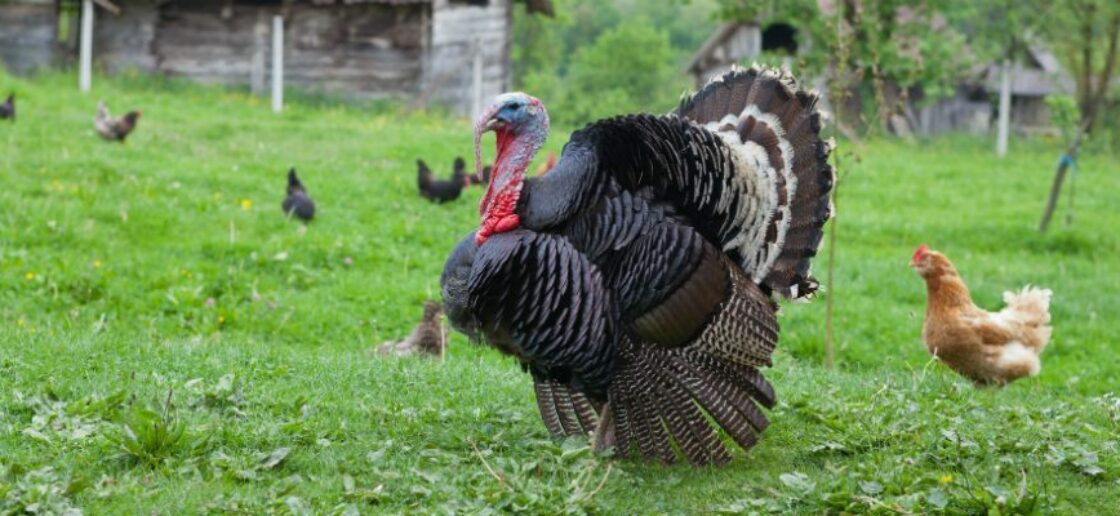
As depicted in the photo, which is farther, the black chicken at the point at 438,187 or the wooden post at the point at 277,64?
the wooden post at the point at 277,64

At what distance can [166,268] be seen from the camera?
1134cm

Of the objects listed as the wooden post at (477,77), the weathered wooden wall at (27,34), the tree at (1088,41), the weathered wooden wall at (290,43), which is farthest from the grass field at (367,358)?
the weathered wooden wall at (290,43)

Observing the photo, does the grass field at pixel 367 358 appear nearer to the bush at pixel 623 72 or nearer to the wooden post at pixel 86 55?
the wooden post at pixel 86 55

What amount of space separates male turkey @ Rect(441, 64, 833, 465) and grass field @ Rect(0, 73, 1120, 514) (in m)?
0.32

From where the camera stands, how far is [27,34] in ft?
86.3

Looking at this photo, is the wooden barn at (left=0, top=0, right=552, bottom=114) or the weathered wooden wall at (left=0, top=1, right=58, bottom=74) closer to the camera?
the weathered wooden wall at (left=0, top=1, right=58, bottom=74)

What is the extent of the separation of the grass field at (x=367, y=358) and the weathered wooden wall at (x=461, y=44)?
5982 millimetres

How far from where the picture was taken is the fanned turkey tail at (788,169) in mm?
6547

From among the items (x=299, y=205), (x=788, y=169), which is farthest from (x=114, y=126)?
(x=788, y=169)

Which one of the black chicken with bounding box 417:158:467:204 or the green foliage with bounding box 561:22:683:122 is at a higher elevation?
the green foliage with bounding box 561:22:683:122

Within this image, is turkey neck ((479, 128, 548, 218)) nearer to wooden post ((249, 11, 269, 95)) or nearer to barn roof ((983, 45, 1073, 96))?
wooden post ((249, 11, 269, 95))

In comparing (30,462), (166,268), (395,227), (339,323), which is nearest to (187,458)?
(30,462)

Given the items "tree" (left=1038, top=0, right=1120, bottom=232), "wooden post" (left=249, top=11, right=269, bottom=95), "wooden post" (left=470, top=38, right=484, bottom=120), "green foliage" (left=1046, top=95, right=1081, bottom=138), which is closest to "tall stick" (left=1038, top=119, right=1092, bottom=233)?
"tree" (left=1038, top=0, right=1120, bottom=232)

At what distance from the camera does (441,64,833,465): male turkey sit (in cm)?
600
